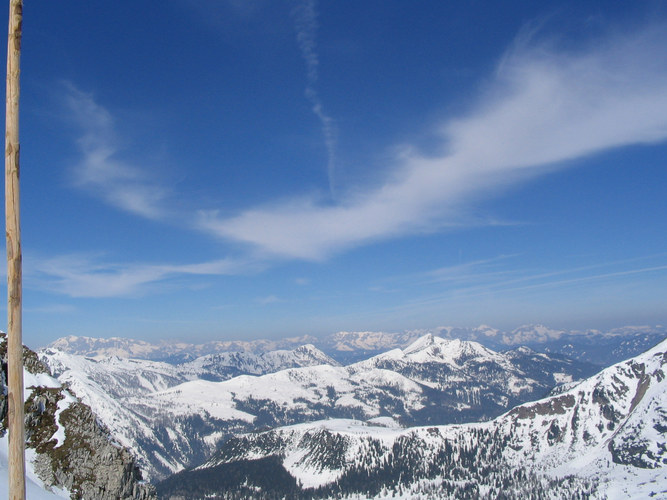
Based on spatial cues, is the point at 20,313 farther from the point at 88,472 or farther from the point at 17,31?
the point at 88,472

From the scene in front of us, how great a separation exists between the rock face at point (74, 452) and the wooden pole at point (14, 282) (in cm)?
4408

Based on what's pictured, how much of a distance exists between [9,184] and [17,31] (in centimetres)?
329

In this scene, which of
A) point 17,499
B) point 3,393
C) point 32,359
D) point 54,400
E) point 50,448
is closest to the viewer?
point 17,499

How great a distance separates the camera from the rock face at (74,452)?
4628 cm

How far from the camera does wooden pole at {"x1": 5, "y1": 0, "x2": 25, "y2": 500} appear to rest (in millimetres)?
7414

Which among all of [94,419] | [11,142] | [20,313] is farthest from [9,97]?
[94,419]

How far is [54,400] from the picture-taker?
5444cm

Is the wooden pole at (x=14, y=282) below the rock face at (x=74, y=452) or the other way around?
the other way around

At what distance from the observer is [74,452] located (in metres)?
49.1

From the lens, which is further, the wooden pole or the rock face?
the rock face

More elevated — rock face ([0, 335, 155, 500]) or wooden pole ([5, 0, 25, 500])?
wooden pole ([5, 0, 25, 500])

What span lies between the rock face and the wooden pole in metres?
44.1

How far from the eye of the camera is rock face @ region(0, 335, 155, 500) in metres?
46.3

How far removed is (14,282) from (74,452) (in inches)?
2086
